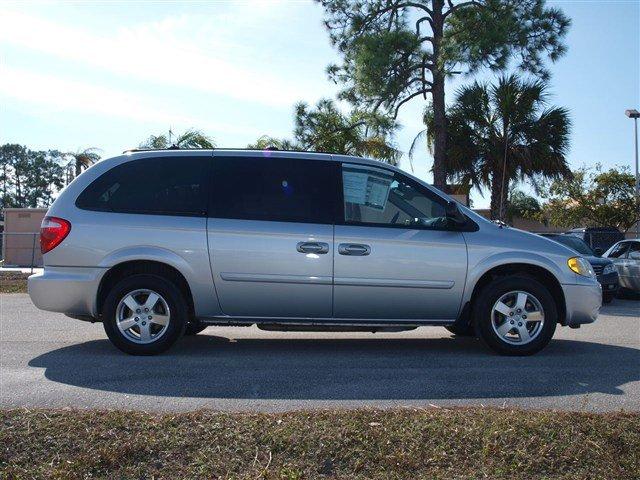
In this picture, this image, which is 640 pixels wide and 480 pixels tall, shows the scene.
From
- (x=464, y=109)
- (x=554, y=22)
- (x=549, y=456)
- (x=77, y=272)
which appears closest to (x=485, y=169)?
(x=464, y=109)

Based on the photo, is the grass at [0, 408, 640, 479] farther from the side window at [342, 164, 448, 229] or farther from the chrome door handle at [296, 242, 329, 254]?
the side window at [342, 164, 448, 229]

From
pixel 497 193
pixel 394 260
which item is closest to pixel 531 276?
pixel 394 260

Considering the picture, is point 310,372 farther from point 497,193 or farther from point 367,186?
point 497,193

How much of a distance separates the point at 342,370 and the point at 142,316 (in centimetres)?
196

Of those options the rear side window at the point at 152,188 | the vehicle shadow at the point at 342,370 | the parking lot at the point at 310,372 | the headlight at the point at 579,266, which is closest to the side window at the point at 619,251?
the parking lot at the point at 310,372

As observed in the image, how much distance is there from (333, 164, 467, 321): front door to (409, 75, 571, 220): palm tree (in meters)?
16.6

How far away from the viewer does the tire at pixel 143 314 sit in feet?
22.7

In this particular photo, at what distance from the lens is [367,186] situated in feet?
23.9

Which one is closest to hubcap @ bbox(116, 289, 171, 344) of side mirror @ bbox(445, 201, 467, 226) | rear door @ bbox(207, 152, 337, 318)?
rear door @ bbox(207, 152, 337, 318)

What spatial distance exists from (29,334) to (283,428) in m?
5.10

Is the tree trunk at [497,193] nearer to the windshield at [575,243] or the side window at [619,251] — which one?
the side window at [619,251]

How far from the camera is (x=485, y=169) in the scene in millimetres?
23578

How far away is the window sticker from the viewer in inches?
284

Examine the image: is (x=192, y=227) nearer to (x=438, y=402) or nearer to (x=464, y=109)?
(x=438, y=402)
